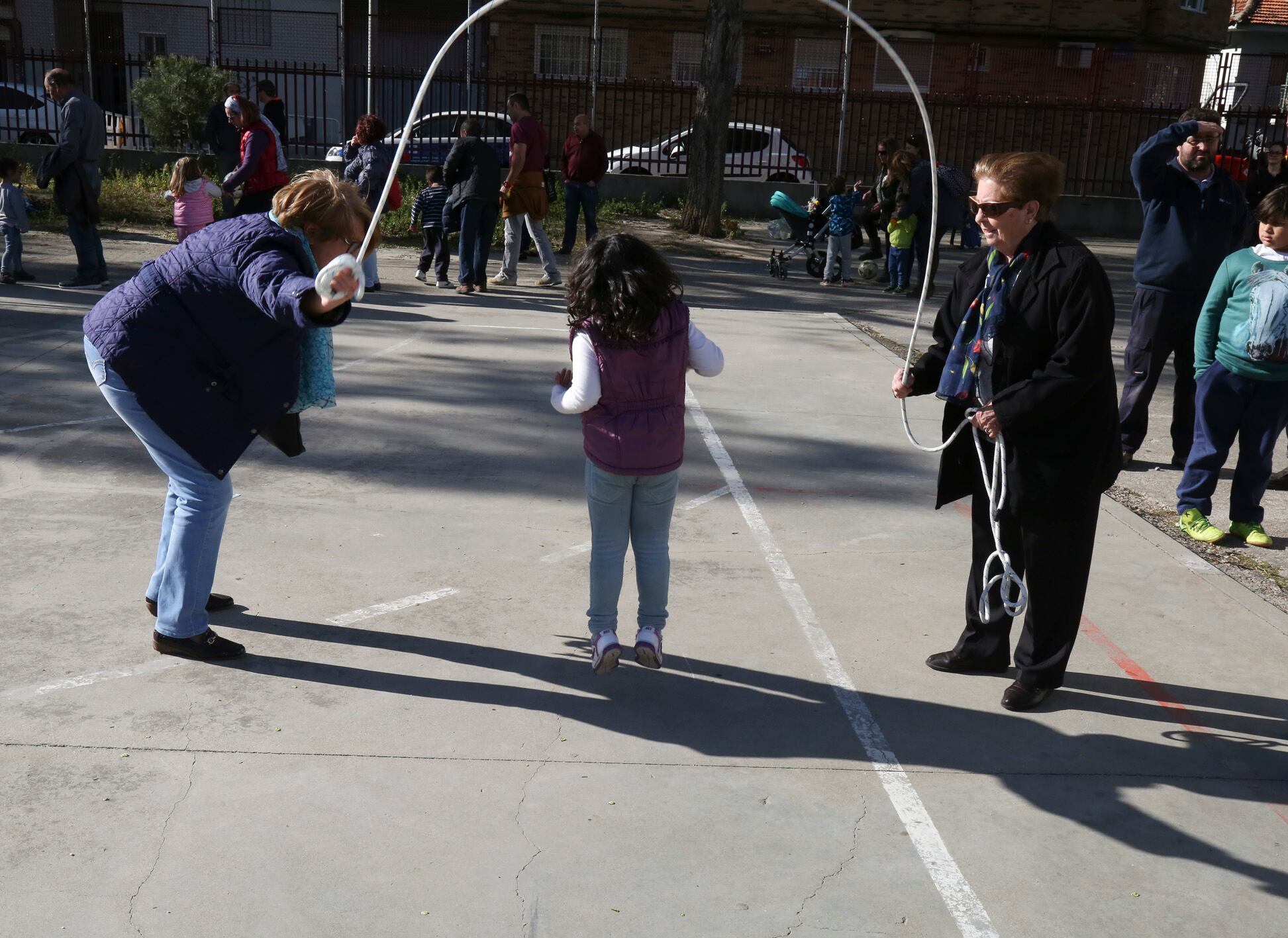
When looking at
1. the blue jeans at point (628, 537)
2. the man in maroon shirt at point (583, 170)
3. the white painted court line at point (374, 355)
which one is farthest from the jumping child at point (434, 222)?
the blue jeans at point (628, 537)

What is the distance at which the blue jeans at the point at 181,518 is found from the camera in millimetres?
4090

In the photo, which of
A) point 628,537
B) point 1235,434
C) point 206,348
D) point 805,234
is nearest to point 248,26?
point 805,234

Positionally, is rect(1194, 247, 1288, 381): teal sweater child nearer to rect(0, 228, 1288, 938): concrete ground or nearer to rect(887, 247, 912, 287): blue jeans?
rect(0, 228, 1288, 938): concrete ground

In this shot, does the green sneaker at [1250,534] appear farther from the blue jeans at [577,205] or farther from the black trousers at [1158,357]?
the blue jeans at [577,205]

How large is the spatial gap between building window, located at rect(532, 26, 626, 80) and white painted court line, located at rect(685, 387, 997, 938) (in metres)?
27.8

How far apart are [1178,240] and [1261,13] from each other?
135ft

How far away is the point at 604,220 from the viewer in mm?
20000

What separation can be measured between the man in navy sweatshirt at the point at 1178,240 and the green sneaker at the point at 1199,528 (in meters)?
0.68

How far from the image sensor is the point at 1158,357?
23.4ft

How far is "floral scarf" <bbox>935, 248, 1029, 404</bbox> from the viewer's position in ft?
13.0

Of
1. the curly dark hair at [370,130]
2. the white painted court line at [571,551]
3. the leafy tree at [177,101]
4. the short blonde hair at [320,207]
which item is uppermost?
the leafy tree at [177,101]

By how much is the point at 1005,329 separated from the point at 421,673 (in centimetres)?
233

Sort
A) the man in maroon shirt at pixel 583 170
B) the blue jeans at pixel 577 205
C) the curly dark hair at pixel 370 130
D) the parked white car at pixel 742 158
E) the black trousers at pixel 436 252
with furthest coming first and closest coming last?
1. the parked white car at pixel 742 158
2. the blue jeans at pixel 577 205
3. the man in maroon shirt at pixel 583 170
4. the black trousers at pixel 436 252
5. the curly dark hair at pixel 370 130

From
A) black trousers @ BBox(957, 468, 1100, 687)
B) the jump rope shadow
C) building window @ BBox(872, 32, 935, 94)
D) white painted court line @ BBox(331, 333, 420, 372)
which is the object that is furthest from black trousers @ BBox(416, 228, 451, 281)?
building window @ BBox(872, 32, 935, 94)
